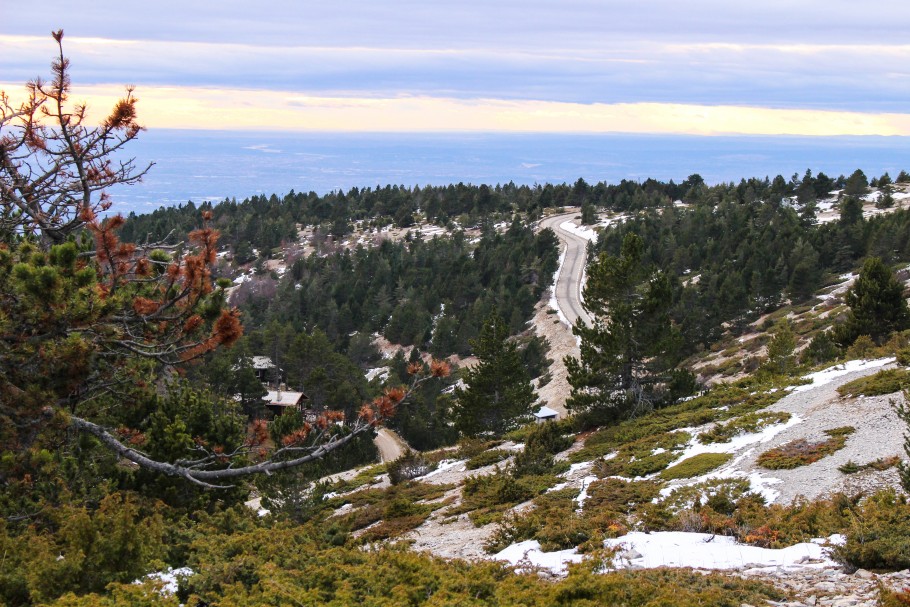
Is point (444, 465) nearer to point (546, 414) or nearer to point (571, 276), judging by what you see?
point (546, 414)

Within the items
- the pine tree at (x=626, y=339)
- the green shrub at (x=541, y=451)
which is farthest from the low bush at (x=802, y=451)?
the pine tree at (x=626, y=339)

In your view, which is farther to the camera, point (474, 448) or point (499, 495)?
point (474, 448)

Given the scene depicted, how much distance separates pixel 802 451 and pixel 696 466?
83.3 inches

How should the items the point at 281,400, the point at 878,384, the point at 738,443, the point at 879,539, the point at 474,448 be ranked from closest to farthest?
the point at 879,539 → the point at 738,443 → the point at 878,384 → the point at 474,448 → the point at 281,400

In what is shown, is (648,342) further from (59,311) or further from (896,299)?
(59,311)

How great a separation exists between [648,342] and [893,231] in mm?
34568

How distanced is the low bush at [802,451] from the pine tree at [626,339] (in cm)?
752

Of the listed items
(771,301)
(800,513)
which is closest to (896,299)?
(800,513)

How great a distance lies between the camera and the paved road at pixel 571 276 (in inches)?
2373

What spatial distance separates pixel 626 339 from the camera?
23.8 m

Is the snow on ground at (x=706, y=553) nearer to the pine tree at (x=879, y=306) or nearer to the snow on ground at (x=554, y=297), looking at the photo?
the pine tree at (x=879, y=306)

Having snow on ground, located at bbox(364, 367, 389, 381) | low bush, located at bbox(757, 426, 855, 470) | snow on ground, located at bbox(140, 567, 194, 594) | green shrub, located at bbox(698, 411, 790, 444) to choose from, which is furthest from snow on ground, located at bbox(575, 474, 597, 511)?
snow on ground, located at bbox(364, 367, 389, 381)

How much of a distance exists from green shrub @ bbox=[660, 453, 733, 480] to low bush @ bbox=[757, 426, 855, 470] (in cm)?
85

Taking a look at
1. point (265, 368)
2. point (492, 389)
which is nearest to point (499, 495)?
point (492, 389)
